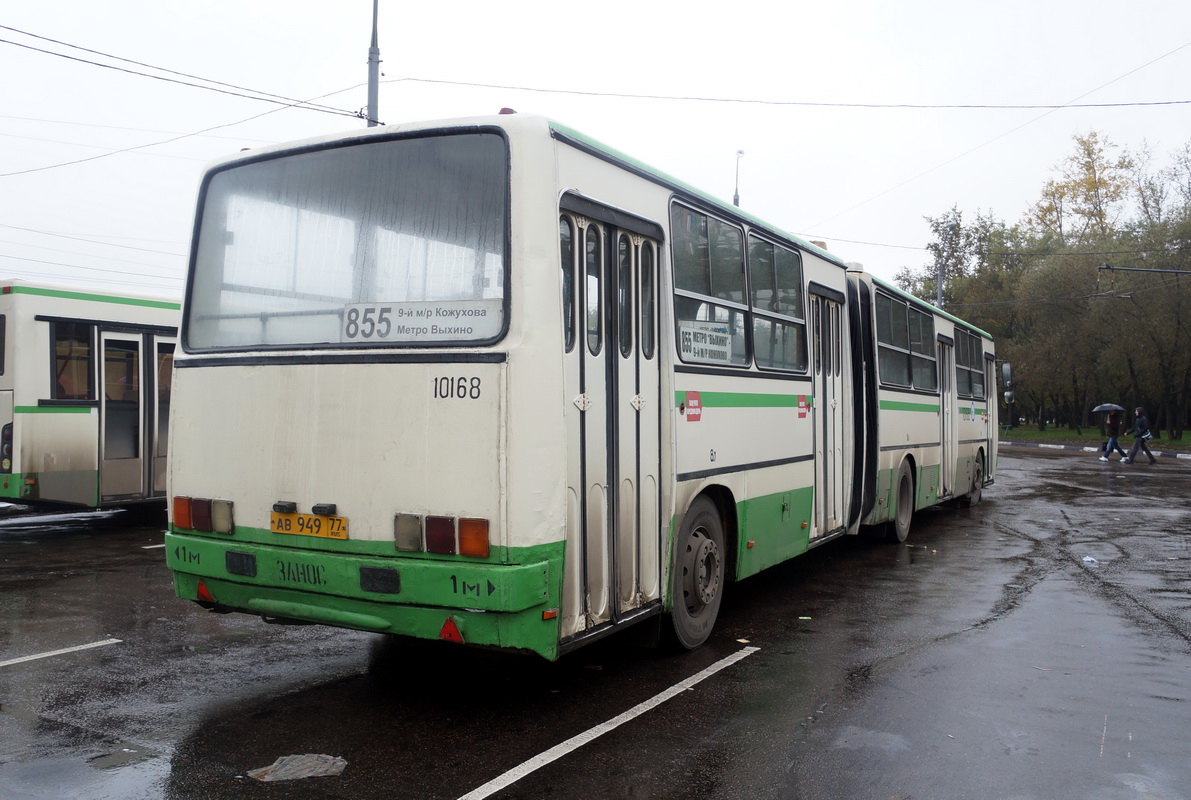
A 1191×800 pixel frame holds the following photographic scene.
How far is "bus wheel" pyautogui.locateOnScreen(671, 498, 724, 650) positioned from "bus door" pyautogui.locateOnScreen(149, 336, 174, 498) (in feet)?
27.8

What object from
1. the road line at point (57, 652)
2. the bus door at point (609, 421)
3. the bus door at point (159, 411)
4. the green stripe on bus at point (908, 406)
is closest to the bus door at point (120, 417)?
the bus door at point (159, 411)

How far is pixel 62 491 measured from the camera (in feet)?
38.5

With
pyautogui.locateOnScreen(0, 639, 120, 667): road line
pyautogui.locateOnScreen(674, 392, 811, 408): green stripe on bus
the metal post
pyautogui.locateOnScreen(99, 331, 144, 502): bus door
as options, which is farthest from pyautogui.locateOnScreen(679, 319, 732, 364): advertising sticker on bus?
the metal post

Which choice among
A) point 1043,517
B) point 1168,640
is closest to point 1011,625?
point 1168,640

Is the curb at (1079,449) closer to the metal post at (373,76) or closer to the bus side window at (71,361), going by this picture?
the metal post at (373,76)

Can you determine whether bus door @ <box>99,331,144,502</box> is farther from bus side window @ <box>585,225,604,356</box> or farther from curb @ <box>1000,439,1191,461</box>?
curb @ <box>1000,439,1191,461</box>

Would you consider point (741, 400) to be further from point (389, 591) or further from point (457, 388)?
point (389, 591)

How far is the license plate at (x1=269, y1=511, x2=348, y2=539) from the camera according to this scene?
17.1 feet

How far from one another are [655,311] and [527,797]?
9.88 feet

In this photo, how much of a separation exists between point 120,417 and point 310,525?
27.3 feet

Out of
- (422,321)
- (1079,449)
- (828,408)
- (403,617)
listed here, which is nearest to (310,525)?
(403,617)

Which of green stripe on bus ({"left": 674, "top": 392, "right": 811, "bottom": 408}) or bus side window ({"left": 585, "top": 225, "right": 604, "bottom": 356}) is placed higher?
bus side window ({"left": 585, "top": 225, "right": 604, "bottom": 356})

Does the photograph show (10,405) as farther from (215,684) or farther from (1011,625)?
(1011,625)

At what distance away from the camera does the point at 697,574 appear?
6.72 meters
